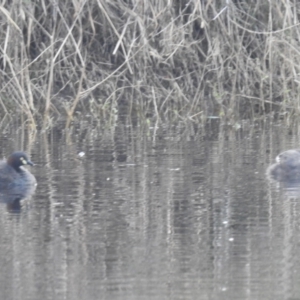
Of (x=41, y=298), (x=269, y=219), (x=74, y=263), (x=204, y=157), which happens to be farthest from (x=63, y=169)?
(x=41, y=298)

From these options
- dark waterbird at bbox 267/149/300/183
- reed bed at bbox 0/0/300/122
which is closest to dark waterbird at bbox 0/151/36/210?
dark waterbird at bbox 267/149/300/183

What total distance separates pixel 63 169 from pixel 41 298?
5082mm

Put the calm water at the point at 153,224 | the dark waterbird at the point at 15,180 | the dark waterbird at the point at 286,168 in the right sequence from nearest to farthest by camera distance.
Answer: the calm water at the point at 153,224 → the dark waterbird at the point at 15,180 → the dark waterbird at the point at 286,168

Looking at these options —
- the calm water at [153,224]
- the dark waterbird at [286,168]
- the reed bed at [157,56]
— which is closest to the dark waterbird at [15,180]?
the calm water at [153,224]

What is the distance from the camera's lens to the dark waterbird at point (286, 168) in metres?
12.0

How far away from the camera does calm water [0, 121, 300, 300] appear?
7812mm

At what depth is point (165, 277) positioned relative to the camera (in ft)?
26.1

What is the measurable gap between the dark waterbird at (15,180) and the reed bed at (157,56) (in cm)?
446

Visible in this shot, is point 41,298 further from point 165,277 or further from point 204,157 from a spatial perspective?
point 204,157

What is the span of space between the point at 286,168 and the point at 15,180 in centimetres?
268

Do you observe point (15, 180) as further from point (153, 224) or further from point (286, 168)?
point (286, 168)

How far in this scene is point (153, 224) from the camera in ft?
31.8

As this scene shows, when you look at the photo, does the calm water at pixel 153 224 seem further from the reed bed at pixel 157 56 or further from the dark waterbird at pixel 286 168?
the reed bed at pixel 157 56

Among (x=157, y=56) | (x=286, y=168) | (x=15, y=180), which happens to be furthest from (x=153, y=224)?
(x=157, y=56)
